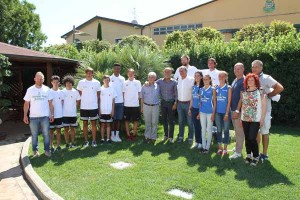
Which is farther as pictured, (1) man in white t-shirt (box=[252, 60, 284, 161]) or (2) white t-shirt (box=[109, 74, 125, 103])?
(2) white t-shirt (box=[109, 74, 125, 103])

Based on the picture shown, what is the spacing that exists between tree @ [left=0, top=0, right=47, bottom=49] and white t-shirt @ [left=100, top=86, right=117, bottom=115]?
2365 centimetres

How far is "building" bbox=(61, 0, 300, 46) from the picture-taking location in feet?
92.2

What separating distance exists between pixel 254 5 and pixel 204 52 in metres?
19.8

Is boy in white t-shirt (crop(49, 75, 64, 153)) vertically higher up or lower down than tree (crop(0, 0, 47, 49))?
lower down

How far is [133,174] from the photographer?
19.8ft

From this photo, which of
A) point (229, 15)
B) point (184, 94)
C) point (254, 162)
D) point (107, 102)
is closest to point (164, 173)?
point (254, 162)

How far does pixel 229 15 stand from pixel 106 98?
2534cm

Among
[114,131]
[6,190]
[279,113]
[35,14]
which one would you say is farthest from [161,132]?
[35,14]

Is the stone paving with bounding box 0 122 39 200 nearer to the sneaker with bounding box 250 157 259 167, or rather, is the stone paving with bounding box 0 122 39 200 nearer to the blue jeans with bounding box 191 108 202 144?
the blue jeans with bounding box 191 108 202 144

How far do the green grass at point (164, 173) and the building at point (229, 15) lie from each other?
23.3 m

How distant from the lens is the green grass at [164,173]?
16.8ft

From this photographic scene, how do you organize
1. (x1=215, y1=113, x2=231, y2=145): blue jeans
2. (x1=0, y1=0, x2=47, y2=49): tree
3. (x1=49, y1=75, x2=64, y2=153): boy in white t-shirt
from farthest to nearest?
(x1=0, y1=0, x2=47, y2=49): tree
(x1=49, y1=75, x2=64, y2=153): boy in white t-shirt
(x1=215, y1=113, x2=231, y2=145): blue jeans

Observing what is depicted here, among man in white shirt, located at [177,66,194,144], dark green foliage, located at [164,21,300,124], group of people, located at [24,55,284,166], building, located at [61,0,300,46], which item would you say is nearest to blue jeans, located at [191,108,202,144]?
group of people, located at [24,55,284,166]

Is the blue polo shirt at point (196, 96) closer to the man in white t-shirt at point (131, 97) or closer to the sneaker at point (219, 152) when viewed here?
the sneaker at point (219, 152)
